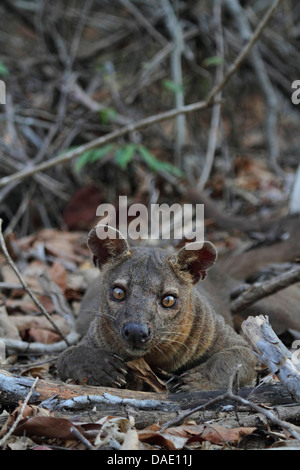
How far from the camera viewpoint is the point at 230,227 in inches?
245

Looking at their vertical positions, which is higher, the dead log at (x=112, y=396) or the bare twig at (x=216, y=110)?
the bare twig at (x=216, y=110)

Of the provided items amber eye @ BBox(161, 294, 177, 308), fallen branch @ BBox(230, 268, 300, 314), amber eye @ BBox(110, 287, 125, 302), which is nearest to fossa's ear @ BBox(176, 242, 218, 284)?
amber eye @ BBox(161, 294, 177, 308)

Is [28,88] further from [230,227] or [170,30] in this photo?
[230,227]

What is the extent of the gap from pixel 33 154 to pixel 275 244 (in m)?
3.47

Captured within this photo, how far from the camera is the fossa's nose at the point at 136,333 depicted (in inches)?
119

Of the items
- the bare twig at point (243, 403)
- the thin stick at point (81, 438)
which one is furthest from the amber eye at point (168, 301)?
the thin stick at point (81, 438)

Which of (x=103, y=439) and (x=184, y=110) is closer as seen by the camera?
(x=103, y=439)

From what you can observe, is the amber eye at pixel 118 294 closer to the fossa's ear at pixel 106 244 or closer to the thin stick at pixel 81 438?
the fossa's ear at pixel 106 244

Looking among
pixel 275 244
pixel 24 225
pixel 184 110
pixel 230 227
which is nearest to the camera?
pixel 184 110

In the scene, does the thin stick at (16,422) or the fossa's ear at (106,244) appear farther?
the fossa's ear at (106,244)

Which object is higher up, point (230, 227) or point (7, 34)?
point (7, 34)

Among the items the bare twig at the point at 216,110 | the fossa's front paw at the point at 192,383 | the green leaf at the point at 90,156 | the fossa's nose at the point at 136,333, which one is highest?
the bare twig at the point at 216,110

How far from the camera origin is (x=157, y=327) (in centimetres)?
321

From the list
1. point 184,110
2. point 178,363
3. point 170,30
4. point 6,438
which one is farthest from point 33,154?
point 6,438
